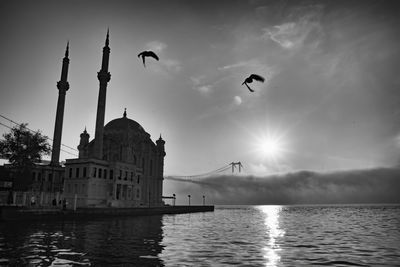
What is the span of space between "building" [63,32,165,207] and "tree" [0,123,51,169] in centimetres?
974

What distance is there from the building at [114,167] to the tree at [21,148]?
32.0ft

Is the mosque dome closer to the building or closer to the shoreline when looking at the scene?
the building

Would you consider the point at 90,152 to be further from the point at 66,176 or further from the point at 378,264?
the point at 378,264

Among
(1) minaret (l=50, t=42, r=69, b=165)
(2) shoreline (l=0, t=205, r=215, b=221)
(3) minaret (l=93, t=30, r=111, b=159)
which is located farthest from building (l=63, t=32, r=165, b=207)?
(1) minaret (l=50, t=42, r=69, b=165)

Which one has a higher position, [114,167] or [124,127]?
[124,127]

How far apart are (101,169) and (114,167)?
3.32 m

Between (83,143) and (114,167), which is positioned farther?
(83,143)

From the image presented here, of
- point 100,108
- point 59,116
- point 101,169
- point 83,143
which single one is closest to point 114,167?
point 101,169

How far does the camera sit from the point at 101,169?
68812 mm

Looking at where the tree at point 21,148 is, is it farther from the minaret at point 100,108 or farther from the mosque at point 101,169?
the minaret at point 100,108

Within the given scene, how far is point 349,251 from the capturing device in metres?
21.9

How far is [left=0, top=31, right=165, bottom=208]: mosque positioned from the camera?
6512 cm

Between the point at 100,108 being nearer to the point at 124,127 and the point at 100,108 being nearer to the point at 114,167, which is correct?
the point at 114,167

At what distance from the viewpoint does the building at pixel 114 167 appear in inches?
2608
